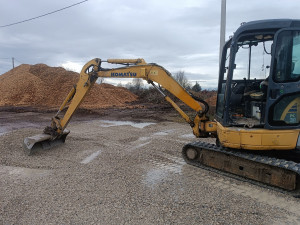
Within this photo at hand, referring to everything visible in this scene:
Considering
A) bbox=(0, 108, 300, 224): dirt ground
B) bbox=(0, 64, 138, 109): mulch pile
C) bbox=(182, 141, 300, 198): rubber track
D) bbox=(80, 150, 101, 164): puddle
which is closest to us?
bbox=(0, 108, 300, 224): dirt ground

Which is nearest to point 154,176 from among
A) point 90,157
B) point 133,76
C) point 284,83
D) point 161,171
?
point 161,171

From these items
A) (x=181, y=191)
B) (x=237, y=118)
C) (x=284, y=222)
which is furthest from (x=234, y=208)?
(x=237, y=118)

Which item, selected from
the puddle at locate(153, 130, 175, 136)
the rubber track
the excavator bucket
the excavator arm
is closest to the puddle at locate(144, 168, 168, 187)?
the rubber track

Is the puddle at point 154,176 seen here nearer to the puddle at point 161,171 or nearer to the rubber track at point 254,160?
the puddle at point 161,171

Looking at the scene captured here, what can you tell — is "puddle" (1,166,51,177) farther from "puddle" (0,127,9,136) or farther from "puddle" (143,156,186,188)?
"puddle" (0,127,9,136)

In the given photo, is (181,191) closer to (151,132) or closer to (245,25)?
(245,25)

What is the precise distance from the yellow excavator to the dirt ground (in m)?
0.30

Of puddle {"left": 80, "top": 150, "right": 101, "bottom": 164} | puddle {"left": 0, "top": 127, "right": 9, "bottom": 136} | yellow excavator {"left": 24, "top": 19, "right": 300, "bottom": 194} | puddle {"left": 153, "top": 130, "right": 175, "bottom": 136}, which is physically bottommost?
puddle {"left": 80, "top": 150, "right": 101, "bottom": 164}

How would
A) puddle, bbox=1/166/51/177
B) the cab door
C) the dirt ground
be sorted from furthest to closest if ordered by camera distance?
puddle, bbox=1/166/51/177 → the cab door → the dirt ground

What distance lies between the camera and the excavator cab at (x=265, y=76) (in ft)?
14.3

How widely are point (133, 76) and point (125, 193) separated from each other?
3.12 meters

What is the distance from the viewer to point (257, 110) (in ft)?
15.8

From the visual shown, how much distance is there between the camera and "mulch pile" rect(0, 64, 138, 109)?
2253cm

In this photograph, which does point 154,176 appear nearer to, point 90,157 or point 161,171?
point 161,171
